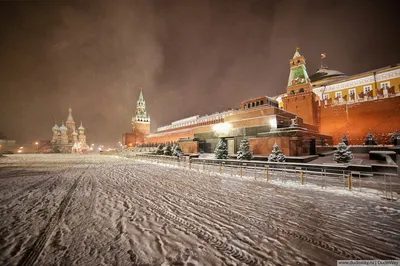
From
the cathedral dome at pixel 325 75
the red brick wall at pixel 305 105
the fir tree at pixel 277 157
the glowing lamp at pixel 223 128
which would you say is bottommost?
the fir tree at pixel 277 157

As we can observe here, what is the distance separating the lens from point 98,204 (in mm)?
6680

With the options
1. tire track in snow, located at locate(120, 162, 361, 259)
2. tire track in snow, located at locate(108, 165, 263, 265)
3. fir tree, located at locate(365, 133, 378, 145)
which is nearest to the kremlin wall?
fir tree, located at locate(365, 133, 378, 145)

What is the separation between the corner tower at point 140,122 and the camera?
3175 inches

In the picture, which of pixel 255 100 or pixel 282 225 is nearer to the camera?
pixel 282 225

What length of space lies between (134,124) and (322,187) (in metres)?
84.8

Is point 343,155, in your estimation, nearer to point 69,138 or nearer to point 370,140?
point 370,140

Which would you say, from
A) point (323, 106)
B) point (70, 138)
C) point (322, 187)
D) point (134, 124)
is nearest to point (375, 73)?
point (323, 106)

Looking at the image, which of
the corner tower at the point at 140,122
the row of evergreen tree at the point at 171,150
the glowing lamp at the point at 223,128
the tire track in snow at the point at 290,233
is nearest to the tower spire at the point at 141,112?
the corner tower at the point at 140,122

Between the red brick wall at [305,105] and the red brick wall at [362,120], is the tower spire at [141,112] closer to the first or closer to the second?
the red brick wall at [305,105]

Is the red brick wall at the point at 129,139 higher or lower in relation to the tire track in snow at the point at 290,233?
higher

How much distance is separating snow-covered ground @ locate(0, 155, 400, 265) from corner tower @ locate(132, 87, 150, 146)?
75771 mm

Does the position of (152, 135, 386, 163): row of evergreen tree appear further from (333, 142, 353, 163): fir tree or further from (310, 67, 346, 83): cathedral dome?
(310, 67, 346, 83): cathedral dome

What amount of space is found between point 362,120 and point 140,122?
80.3m

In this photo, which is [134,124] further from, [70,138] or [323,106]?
[323,106]
